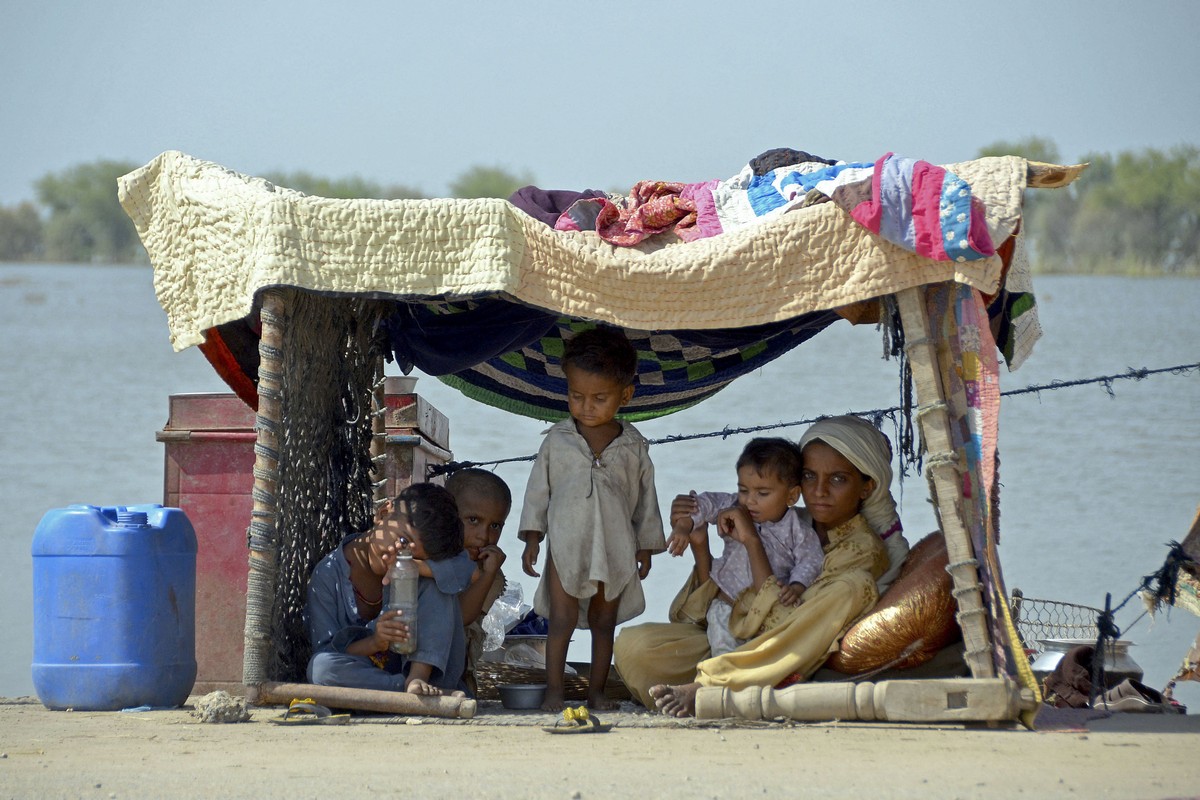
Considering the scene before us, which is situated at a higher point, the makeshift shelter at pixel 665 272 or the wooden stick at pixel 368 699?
the makeshift shelter at pixel 665 272

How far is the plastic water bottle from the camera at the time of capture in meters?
4.70

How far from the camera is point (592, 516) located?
4.94m

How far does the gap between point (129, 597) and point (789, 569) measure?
2.24m

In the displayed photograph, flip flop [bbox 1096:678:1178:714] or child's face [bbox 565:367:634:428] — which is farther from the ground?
child's face [bbox 565:367:634:428]

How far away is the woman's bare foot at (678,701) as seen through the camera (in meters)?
4.60

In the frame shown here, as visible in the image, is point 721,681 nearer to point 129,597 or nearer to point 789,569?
point 789,569

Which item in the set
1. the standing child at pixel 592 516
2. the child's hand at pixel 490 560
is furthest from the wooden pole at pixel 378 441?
the standing child at pixel 592 516

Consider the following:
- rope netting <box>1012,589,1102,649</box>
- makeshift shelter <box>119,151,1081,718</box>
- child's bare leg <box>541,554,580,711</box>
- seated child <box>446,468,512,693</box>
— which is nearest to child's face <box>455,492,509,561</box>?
seated child <box>446,468,512,693</box>

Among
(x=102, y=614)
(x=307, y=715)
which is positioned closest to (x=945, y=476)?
(x=307, y=715)

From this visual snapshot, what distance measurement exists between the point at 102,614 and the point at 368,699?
1023 mm

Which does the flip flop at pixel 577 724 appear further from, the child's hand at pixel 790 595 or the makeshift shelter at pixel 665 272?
the makeshift shelter at pixel 665 272

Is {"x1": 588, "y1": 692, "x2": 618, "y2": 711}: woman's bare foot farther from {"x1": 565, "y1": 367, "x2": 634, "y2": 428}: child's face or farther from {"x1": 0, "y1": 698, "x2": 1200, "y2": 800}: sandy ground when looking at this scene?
{"x1": 565, "y1": 367, "x2": 634, "y2": 428}: child's face

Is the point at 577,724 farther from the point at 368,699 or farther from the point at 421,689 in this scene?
the point at 368,699

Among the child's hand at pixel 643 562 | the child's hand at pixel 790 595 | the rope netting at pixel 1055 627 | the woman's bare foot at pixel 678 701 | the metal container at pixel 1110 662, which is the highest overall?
the child's hand at pixel 643 562
